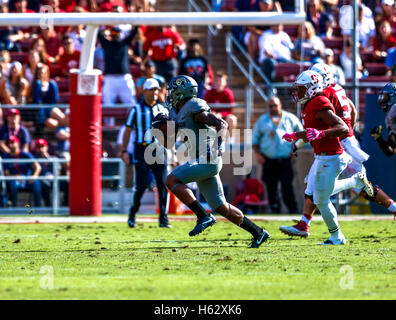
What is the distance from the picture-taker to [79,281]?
722 centimetres

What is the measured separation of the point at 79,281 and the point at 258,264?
1.74m

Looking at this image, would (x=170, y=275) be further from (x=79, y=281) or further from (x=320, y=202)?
(x=320, y=202)

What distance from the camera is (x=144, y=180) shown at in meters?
12.8

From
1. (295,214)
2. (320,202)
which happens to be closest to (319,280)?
(320,202)

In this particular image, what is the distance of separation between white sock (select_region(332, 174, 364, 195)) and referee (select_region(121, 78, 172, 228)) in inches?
112

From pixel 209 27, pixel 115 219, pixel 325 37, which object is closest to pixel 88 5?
pixel 209 27

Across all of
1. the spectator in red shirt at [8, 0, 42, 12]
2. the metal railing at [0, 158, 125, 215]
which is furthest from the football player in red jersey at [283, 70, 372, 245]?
the spectator in red shirt at [8, 0, 42, 12]

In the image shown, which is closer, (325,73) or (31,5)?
(325,73)

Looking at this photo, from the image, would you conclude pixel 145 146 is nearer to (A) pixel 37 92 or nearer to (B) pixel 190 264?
(B) pixel 190 264

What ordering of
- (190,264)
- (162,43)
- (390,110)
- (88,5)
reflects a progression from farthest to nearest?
1. (88,5)
2. (162,43)
3. (390,110)
4. (190,264)

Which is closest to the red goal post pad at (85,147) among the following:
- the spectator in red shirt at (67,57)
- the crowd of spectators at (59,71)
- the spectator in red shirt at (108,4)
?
the crowd of spectators at (59,71)

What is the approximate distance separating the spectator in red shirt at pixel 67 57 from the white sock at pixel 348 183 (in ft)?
28.1

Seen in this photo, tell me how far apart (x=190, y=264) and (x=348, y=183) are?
288 cm

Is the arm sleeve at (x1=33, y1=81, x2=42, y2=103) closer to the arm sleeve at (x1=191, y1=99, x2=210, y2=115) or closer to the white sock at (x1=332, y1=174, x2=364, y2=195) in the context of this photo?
the white sock at (x1=332, y1=174, x2=364, y2=195)
